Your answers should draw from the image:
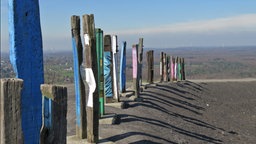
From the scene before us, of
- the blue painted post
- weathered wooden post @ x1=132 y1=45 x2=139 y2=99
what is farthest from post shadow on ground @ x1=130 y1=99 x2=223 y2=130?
the blue painted post

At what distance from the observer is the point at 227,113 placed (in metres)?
17.5

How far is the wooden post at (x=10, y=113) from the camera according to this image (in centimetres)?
310

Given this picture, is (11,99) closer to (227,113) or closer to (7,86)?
(7,86)

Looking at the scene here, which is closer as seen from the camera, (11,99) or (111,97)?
(11,99)

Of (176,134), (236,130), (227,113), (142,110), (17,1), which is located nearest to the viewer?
(17,1)

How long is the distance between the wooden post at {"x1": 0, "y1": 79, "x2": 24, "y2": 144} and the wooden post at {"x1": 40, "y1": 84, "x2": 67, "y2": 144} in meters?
0.51

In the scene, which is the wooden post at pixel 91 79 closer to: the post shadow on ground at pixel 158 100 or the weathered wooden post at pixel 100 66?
the weathered wooden post at pixel 100 66

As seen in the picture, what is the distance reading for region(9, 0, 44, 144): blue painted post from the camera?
4477mm

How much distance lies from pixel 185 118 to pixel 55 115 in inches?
441

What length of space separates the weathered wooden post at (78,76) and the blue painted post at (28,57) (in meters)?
3.21

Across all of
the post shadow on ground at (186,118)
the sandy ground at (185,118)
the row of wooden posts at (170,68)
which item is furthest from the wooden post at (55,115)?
the row of wooden posts at (170,68)

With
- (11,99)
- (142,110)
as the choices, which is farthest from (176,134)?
(11,99)

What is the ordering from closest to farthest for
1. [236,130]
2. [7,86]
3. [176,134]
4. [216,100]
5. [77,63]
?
[7,86] → [77,63] → [176,134] → [236,130] → [216,100]

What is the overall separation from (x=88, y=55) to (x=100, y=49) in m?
2.76
